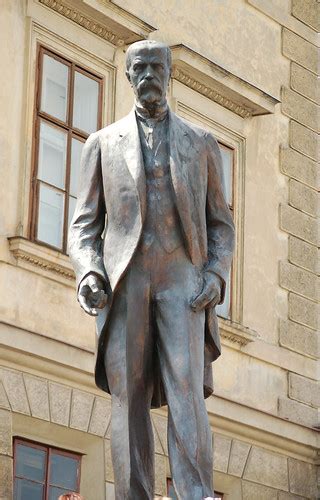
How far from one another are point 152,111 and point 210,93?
512 inches

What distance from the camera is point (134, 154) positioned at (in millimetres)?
10039

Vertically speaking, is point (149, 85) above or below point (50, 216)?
below

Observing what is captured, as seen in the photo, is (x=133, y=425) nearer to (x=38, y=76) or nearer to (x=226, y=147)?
(x=38, y=76)

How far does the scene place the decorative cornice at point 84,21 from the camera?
67.9 ft

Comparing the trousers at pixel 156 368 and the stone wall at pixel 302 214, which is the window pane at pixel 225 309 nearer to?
the stone wall at pixel 302 214

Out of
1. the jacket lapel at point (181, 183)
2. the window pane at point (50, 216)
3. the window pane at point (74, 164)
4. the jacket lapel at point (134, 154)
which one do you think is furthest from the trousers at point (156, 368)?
the window pane at point (74, 164)

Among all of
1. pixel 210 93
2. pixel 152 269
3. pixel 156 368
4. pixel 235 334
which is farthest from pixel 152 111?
pixel 210 93

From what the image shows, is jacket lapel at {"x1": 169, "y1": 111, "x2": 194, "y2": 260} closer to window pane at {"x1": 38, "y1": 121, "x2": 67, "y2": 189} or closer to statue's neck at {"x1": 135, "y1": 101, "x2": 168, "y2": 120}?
statue's neck at {"x1": 135, "y1": 101, "x2": 168, "y2": 120}

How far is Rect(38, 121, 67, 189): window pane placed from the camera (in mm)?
20375

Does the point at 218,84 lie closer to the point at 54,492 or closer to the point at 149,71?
the point at 54,492

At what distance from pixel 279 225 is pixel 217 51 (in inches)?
83.0

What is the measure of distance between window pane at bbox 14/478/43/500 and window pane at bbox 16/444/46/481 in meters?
0.06

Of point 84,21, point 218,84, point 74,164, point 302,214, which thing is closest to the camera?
point 74,164

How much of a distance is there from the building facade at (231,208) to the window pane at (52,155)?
2 centimetres
